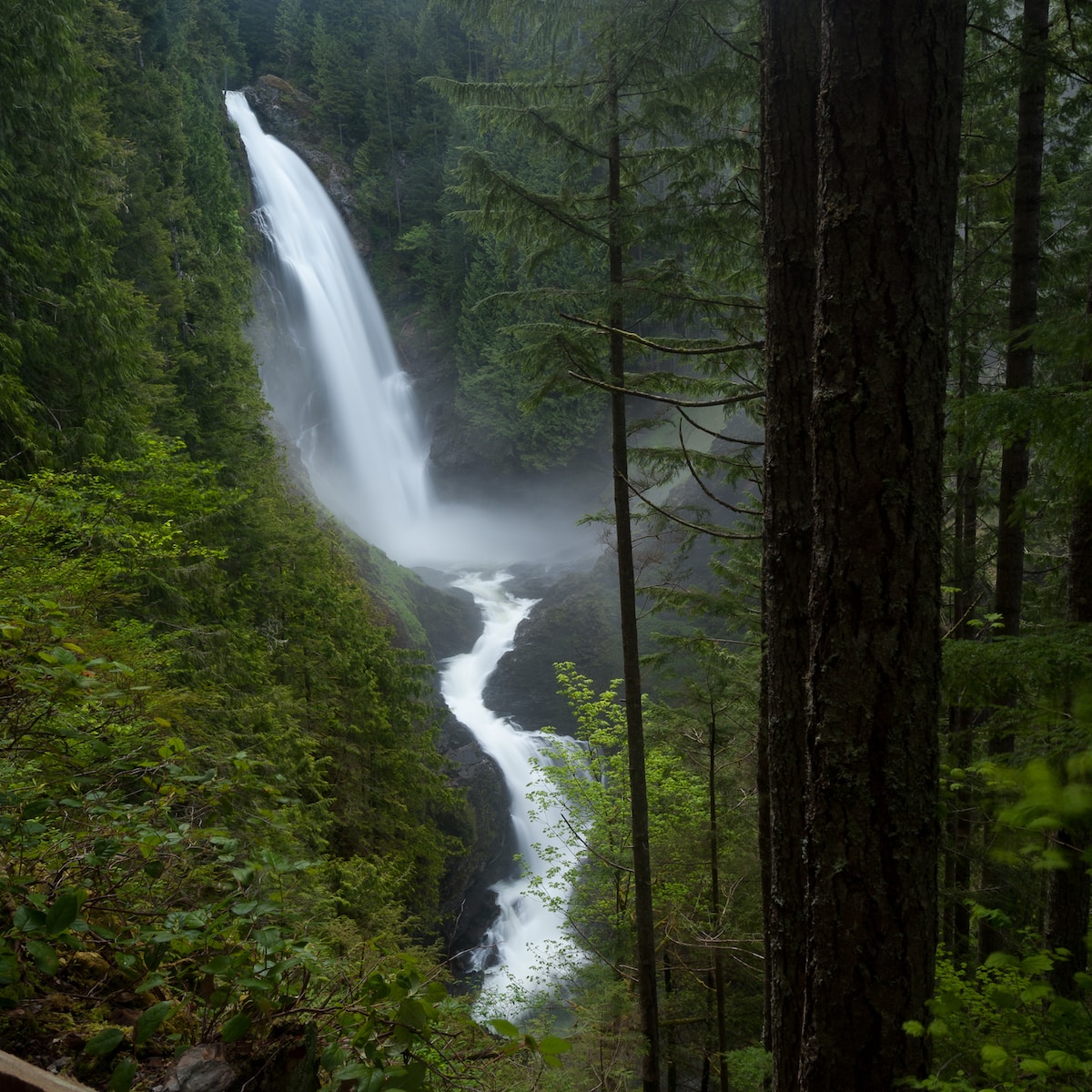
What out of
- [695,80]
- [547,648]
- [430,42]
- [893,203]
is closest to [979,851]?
[893,203]

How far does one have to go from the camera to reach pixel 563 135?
6.75 metres

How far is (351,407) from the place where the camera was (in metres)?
31.5

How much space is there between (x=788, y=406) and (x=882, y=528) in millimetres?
943

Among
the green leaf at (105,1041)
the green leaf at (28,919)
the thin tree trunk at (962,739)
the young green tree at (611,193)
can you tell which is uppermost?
the young green tree at (611,193)

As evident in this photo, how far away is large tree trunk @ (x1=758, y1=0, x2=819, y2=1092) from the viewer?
8.96 ft

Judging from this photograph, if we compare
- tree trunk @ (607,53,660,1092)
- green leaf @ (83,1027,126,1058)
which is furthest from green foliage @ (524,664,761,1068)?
green leaf @ (83,1027,126,1058)

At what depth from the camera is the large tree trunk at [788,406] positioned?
2.73 metres

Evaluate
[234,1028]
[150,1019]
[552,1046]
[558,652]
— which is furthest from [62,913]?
[558,652]

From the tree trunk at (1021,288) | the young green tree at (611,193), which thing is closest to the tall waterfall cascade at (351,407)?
the young green tree at (611,193)

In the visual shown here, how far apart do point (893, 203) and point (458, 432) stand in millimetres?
33768

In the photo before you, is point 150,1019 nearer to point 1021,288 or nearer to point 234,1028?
point 234,1028

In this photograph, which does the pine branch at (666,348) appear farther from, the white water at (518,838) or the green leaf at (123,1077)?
the white water at (518,838)

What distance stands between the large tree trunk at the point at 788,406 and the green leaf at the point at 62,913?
2276 mm

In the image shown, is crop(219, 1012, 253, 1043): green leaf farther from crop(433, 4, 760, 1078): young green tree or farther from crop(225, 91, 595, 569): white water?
crop(225, 91, 595, 569): white water
